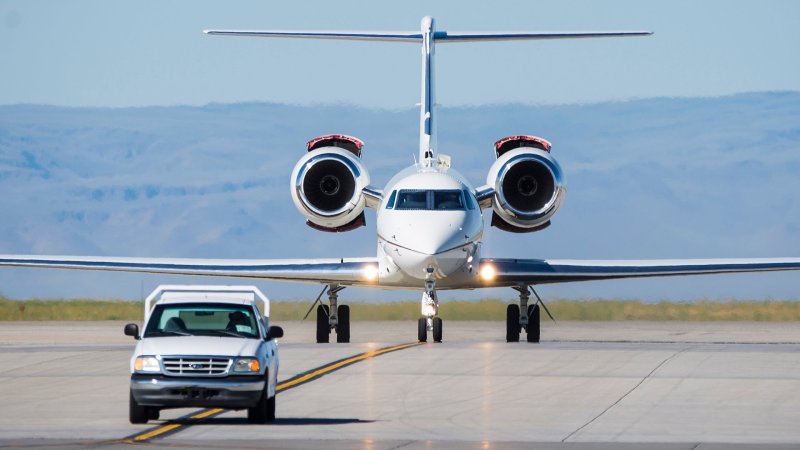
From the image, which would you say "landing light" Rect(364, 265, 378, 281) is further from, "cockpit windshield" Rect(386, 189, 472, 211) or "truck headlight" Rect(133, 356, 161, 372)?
"truck headlight" Rect(133, 356, 161, 372)

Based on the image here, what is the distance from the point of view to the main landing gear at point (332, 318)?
34.3 meters

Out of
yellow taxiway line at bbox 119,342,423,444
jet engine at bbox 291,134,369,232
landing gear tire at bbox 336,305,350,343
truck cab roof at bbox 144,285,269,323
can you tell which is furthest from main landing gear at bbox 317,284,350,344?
truck cab roof at bbox 144,285,269,323

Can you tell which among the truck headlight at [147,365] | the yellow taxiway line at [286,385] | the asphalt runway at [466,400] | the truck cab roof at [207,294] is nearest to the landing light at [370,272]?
the yellow taxiway line at [286,385]

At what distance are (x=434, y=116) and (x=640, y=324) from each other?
741 inches

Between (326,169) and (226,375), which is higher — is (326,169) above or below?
above

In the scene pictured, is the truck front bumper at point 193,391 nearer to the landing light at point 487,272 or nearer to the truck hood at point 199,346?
the truck hood at point 199,346

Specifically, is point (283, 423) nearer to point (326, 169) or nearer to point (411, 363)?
point (411, 363)

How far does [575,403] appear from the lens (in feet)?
63.6

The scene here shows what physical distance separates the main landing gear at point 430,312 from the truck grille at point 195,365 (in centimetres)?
1273

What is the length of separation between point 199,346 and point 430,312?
1279 cm

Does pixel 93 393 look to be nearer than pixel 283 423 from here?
No

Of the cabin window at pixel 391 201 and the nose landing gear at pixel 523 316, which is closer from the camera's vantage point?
the cabin window at pixel 391 201

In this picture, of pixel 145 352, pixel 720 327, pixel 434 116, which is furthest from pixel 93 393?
pixel 720 327

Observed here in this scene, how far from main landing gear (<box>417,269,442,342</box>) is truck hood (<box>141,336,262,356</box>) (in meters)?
12.2
